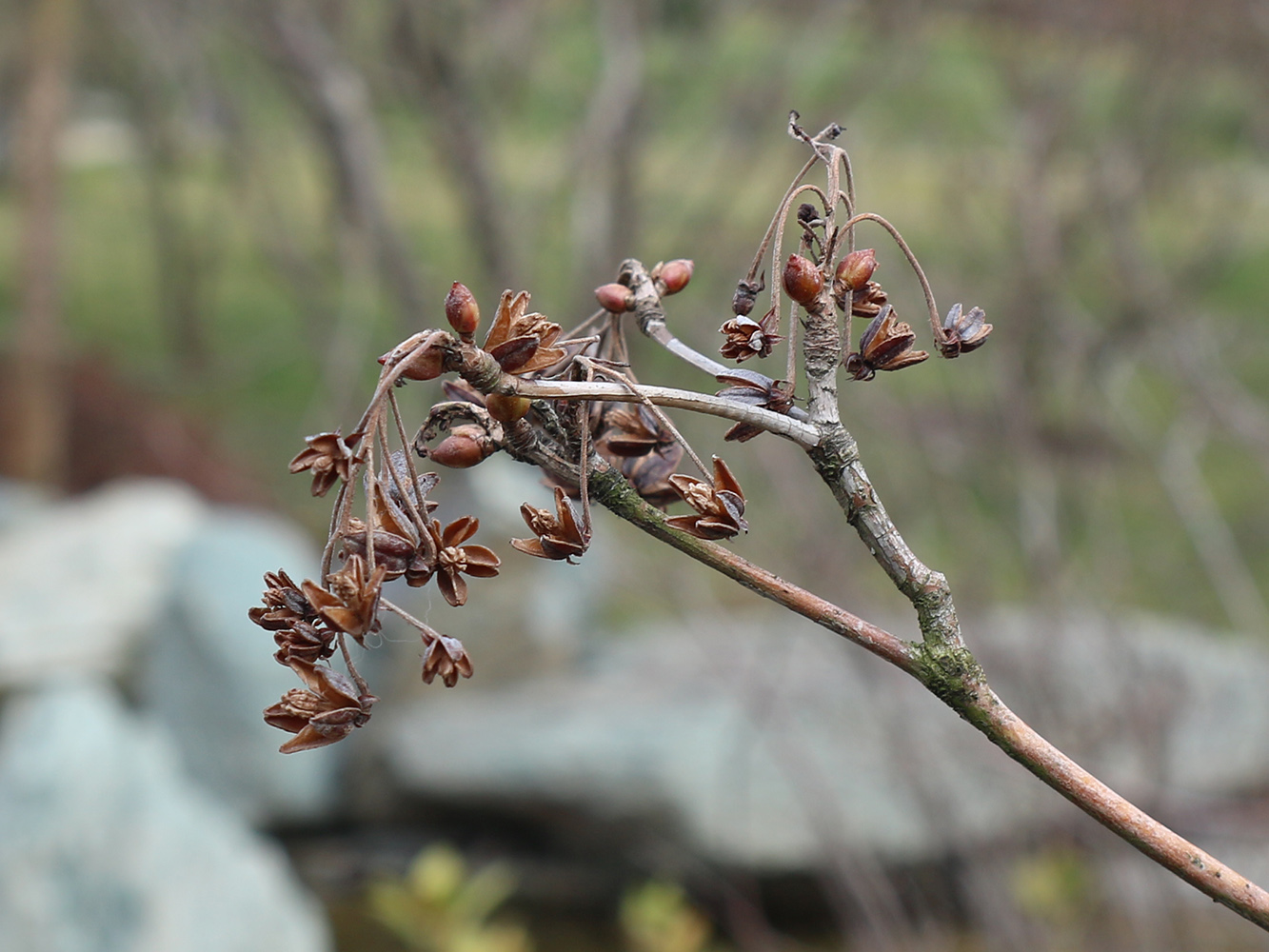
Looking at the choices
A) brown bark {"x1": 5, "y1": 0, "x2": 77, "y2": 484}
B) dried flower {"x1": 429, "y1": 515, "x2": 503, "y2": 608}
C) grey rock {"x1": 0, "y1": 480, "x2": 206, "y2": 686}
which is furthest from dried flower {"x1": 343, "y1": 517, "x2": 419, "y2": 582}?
brown bark {"x1": 5, "y1": 0, "x2": 77, "y2": 484}

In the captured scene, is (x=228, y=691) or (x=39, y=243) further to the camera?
(x=39, y=243)

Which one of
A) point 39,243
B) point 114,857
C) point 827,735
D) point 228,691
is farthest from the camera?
point 39,243

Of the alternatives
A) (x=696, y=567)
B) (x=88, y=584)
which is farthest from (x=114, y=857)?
(x=88, y=584)

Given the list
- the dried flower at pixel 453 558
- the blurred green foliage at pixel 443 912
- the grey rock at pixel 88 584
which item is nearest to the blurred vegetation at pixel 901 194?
the grey rock at pixel 88 584

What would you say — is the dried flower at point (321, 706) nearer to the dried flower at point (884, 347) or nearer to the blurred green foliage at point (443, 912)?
the dried flower at point (884, 347)

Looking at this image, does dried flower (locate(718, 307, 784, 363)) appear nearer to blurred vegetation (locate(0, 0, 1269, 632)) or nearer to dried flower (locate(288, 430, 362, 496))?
dried flower (locate(288, 430, 362, 496))

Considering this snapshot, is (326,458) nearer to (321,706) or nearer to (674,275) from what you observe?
(321,706)
